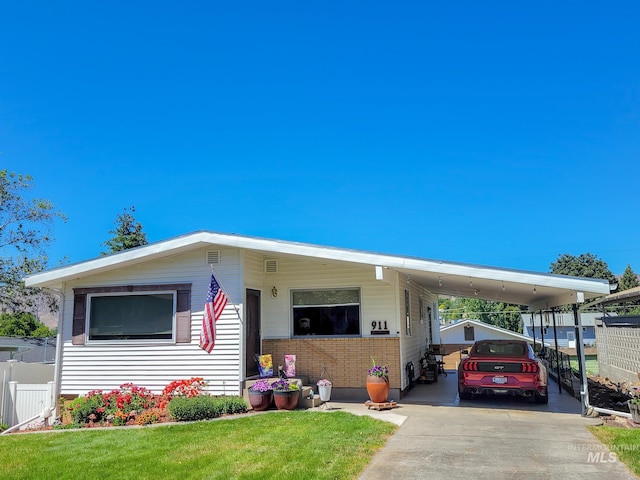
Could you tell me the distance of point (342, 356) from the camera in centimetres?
1092

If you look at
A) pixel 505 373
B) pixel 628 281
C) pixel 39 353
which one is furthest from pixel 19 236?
pixel 628 281

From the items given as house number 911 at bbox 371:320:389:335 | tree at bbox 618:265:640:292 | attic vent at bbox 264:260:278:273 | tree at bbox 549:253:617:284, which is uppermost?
tree at bbox 549:253:617:284

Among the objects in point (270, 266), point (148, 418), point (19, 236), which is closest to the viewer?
point (148, 418)

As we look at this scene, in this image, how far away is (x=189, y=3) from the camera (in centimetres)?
1245

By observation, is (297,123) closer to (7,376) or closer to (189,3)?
(189,3)

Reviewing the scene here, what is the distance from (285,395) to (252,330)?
2.11m

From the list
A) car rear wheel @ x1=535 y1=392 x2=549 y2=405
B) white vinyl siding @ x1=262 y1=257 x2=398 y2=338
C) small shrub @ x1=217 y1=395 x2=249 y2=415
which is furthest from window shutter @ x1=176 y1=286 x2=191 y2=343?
car rear wheel @ x1=535 y1=392 x2=549 y2=405

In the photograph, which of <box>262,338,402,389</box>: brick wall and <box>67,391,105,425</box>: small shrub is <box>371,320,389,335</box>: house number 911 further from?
<box>67,391,105,425</box>: small shrub

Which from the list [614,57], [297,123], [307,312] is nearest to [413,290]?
[307,312]

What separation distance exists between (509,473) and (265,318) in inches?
284

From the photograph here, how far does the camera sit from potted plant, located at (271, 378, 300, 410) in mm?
9336

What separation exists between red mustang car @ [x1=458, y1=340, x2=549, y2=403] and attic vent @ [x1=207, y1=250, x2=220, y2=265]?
5.72 meters

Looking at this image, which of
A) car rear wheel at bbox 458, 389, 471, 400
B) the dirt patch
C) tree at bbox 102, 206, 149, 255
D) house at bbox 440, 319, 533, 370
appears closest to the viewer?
the dirt patch

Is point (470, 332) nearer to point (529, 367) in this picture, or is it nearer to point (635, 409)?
A: point (529, 367)
